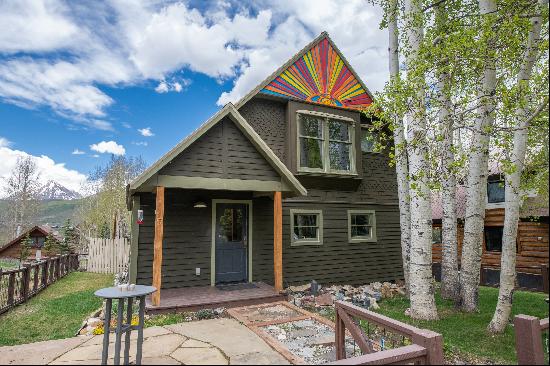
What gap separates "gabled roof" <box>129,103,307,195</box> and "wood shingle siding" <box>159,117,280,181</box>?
17 cm

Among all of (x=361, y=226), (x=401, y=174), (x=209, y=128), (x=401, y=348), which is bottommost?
(x=401, y=348)

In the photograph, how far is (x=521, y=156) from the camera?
4891 mm

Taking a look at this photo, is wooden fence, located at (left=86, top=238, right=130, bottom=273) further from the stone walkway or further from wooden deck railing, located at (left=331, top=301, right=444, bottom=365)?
wooden deck railing, located at (left=331, top=301, right=444, bottom=365)

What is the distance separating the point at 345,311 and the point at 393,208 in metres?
8.42

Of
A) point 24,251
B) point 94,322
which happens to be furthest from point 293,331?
point 24,251

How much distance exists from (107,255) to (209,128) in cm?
1127

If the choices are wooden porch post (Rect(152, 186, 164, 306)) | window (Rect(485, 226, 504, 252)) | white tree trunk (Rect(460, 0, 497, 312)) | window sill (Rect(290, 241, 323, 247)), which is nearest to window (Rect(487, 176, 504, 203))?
window (Rect(485, 226, 504, 252))

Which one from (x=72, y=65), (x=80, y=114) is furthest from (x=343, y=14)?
(x=80, y=114)

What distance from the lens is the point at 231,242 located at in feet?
30.0

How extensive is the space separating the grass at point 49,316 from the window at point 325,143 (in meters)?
6.76

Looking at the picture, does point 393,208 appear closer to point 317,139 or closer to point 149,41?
point 317,139

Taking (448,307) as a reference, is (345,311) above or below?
above

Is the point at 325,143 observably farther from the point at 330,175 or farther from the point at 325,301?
the point at 325,301

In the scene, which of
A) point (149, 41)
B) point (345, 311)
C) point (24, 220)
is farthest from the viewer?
point (24, 220)
